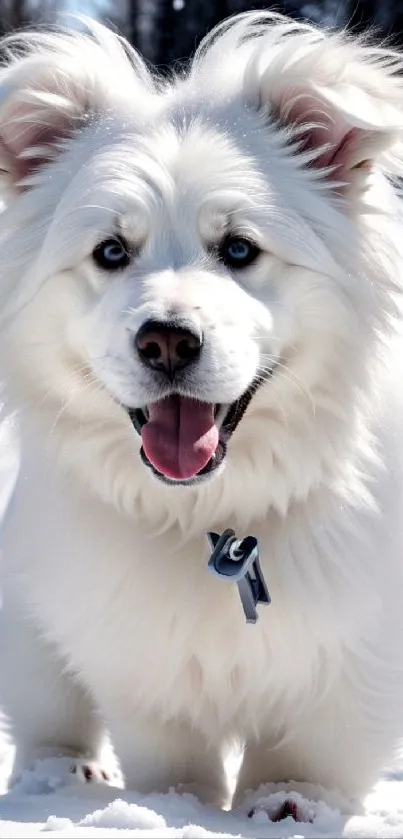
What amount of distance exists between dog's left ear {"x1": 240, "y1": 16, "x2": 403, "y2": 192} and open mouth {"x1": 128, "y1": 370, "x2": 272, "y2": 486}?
2.80 ft

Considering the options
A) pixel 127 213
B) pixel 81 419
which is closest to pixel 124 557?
pixel 81 419

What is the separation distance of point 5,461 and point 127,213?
1.57 metres

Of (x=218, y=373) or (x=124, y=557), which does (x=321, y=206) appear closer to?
(x=218, y=373)

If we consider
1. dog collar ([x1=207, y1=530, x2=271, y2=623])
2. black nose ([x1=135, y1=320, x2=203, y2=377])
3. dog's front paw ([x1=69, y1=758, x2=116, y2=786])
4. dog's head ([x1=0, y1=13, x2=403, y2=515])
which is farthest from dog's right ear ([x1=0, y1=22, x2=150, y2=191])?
dog's front paw ([x1=69, y1=758, x2=116, y2=786])

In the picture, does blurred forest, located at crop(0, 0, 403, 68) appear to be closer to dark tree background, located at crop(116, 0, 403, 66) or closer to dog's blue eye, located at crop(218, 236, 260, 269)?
dark tree background, located at crop(116, 0, 403, 66)

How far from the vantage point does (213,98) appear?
3543 mm

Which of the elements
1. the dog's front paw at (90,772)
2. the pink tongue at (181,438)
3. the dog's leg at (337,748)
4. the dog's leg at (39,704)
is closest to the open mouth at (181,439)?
the pink tongue at (181,438)

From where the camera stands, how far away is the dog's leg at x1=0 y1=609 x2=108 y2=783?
3990mm

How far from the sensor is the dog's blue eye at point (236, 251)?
3.24 m

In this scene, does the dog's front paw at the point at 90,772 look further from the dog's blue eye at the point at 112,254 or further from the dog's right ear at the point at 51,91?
the dog's right ear at the point at 51,91

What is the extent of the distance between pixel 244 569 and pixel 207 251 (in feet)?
2.88

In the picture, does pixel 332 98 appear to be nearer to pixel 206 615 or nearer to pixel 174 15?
pixel 206 615

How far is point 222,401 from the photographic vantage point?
3.07m

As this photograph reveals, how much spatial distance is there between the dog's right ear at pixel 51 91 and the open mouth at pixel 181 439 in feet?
3.18
